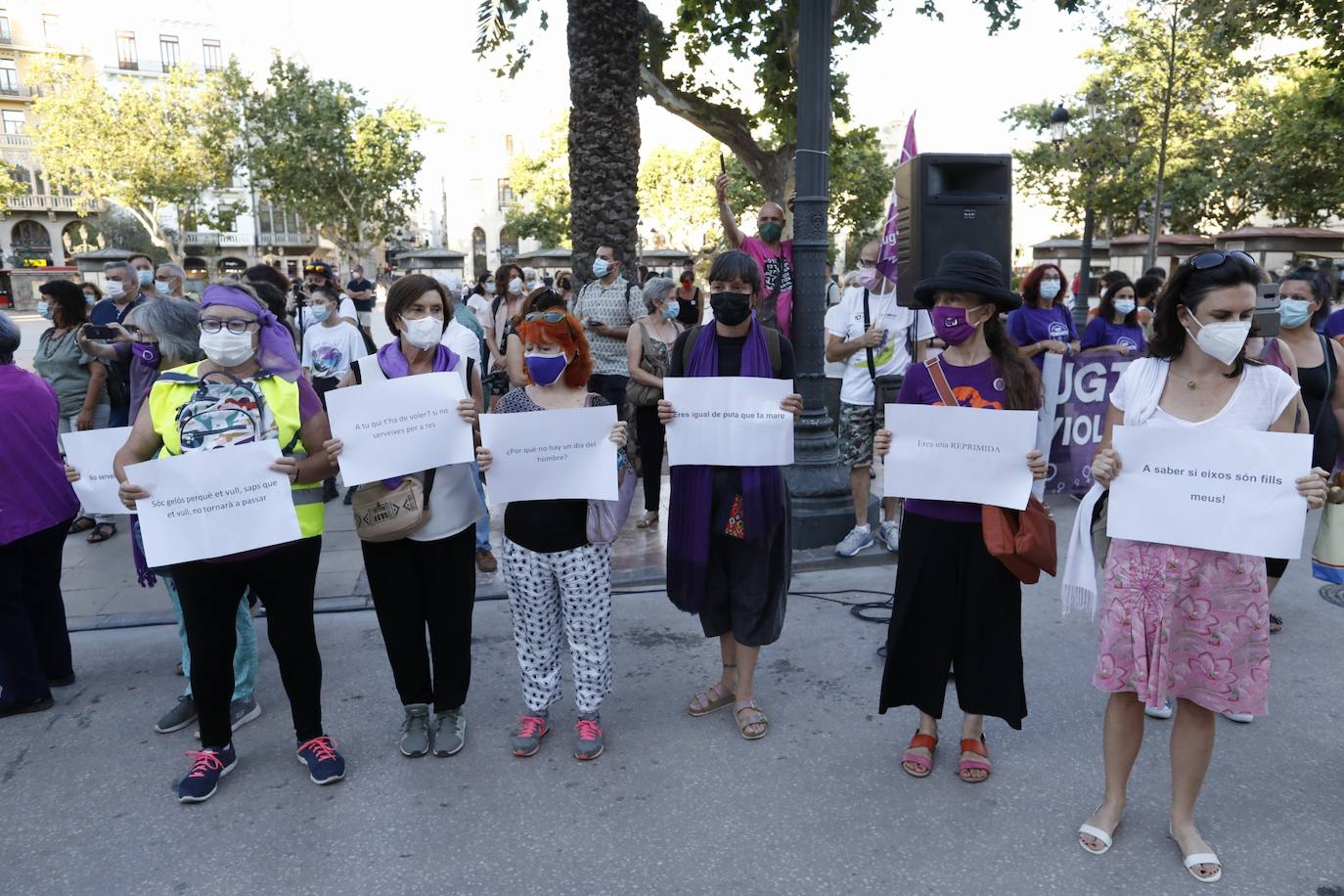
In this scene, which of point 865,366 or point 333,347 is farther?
point 333,347

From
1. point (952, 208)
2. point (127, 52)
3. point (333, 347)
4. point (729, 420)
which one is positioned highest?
point (127, 52)

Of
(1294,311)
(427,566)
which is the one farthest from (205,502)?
(1294,311)

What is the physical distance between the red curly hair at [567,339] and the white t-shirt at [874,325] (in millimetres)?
2927

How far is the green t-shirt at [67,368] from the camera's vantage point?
6.52 m

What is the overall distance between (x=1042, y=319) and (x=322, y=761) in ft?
19.2

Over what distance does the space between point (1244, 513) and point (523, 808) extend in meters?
2.56

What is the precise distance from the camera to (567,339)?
3.52 m

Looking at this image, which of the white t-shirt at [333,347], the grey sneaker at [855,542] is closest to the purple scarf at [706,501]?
the grey sneaker at [855,542]

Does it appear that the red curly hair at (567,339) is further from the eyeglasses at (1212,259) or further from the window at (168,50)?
the window at (168,50)

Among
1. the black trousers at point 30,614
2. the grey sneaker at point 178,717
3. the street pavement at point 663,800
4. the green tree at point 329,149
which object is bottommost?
the street pavement at point 663,800

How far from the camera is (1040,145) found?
34125mm

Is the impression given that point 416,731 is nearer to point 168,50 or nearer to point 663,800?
point 663,800

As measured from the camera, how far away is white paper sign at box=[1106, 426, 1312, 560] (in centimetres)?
262

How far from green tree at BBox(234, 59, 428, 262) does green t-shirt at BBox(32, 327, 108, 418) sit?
35.7 metres
